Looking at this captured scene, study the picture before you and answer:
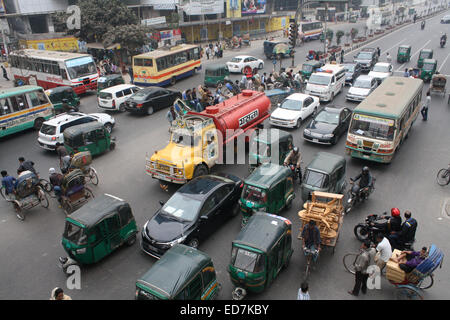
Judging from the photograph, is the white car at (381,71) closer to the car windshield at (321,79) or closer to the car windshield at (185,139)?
the car windshield at (321,79)

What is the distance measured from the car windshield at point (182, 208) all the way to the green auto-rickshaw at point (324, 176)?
4.00 meters

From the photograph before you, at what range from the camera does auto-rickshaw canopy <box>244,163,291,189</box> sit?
11.2 meters

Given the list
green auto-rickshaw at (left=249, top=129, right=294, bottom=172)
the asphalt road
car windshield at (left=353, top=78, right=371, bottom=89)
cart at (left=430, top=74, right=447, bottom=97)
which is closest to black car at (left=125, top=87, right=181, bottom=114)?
the asphalt road

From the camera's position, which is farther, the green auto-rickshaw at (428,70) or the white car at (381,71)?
the green auto-rickshaw at (428,70)

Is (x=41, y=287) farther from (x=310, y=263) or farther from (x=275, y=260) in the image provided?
(x=310, y=263)

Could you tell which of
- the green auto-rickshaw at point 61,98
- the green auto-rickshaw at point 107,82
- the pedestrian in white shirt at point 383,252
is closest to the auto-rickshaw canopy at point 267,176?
the pedestrian in white shirt at point 383,252

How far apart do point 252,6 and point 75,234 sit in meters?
55.5

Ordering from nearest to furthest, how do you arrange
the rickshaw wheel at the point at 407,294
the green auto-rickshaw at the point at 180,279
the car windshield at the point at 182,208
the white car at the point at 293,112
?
the green auto-rickshaw at the point at 180,279, the rickshaw wheel at the point at 407,294, the car windshield at the point at 182,208, the white car at the point at 293,112

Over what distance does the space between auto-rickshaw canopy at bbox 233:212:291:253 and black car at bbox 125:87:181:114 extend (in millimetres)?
14668

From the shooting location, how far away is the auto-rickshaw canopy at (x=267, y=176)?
11.2 m

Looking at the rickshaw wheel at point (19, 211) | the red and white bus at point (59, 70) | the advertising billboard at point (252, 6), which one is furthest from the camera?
the advertising billboard at point (252, 6)

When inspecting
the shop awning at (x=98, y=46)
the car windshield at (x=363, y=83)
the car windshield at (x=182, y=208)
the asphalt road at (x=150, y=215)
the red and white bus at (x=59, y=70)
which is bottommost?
the asphalt road at (x=150, y=215)

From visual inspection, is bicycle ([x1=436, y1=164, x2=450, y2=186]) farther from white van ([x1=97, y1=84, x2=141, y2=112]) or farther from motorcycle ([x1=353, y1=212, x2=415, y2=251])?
white van ([x1=97, y1=84, x2=141, y2=112])

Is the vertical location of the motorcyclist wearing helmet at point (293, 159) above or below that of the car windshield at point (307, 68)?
below
